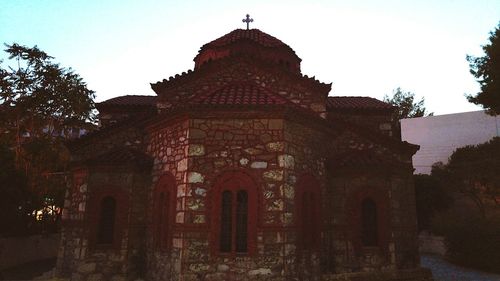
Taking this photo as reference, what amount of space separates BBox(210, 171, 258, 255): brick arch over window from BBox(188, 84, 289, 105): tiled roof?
1.71 m

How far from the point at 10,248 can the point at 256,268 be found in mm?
14201

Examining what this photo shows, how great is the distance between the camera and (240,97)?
28.6 ft

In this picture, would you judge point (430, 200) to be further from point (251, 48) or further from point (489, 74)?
point (251, 48)

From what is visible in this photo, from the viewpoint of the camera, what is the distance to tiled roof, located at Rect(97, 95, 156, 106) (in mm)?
14409

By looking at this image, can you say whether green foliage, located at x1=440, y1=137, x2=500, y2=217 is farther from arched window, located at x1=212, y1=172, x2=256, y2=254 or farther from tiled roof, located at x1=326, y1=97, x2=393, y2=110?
arched window, located at x1=212, y1=172, x2=256, y2=254

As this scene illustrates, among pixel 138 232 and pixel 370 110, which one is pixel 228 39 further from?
pixel 138 232

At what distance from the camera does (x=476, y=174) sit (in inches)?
734

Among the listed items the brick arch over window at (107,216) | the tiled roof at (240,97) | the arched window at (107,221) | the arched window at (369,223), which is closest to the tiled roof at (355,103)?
the arched window at (369,223)

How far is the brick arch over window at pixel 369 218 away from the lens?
1002 cm

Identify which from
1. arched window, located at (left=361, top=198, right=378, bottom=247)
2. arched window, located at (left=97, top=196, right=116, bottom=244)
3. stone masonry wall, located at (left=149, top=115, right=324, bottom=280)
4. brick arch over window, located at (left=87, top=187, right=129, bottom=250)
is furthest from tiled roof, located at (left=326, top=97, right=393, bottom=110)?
arched window, located at (left=97, top=196, right=116, bottom=244)

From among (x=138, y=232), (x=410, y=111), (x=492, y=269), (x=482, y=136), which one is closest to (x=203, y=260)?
(x=138, y=232)

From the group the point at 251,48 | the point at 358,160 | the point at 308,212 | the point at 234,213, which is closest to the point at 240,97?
the point at 234,213

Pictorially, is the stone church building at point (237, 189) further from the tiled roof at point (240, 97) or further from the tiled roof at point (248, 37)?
the tiled roof at point (248, 37)

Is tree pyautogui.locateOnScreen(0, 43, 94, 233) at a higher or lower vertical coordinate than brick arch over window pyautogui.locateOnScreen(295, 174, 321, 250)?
higher
